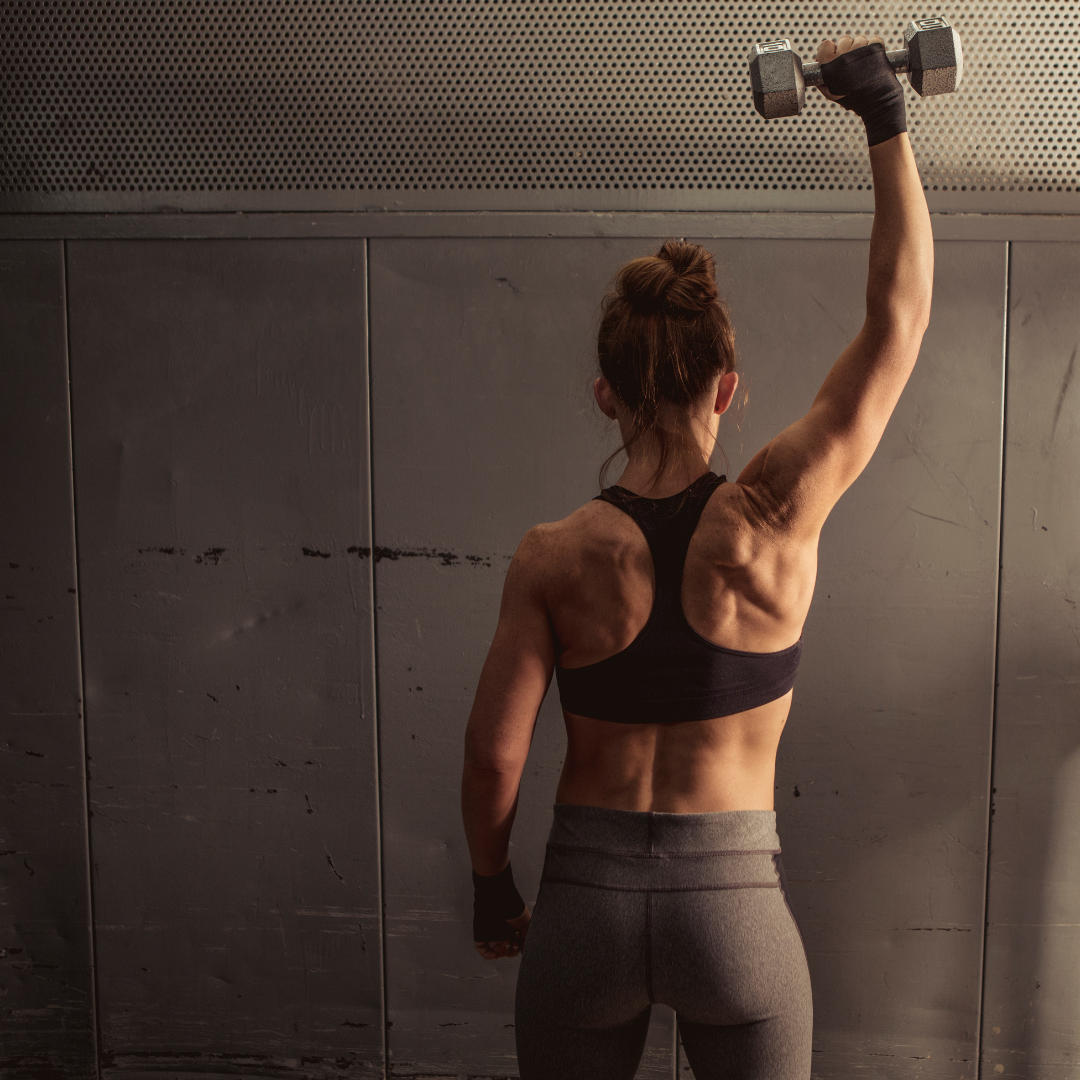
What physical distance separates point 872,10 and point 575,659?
5.80 ft

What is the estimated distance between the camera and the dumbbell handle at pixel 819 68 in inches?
40.1

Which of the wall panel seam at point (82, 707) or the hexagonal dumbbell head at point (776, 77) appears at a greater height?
the hexagonal dumbbell head at point (776, 77)

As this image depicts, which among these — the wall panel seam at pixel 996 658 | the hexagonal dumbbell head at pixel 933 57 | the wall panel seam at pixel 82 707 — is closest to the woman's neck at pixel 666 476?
the hexagonal dumbbell head at pixel 933 57

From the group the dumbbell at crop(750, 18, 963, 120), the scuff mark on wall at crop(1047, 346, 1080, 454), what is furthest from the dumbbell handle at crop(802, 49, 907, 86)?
the scuff mark on wall at crop(1047, 346, 1080, 454)

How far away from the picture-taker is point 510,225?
183cm

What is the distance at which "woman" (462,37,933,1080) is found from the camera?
0.98 m

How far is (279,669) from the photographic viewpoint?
1922 millimetres

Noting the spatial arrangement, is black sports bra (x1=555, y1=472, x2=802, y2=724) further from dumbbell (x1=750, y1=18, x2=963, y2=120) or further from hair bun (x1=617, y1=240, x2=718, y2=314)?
dumbbell (x1=750, y1=18, x2=963, y2=120)

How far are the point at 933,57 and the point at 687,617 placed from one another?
810mm

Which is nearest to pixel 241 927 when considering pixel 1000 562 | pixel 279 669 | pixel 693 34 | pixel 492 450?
pixel 279 669

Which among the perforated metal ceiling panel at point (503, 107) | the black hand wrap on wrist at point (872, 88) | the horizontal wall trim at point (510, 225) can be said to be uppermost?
Answer: the perforated metal ceiling panel at point (503, 107)

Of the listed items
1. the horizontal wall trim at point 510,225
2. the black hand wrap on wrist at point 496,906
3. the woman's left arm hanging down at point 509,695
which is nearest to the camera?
the woman's left arm hanging down at point 509,695

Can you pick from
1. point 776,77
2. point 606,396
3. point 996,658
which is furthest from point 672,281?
point 996,658

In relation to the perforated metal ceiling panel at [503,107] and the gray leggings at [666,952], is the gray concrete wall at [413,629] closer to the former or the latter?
the perforated metal ceiling panel at [503,107]
